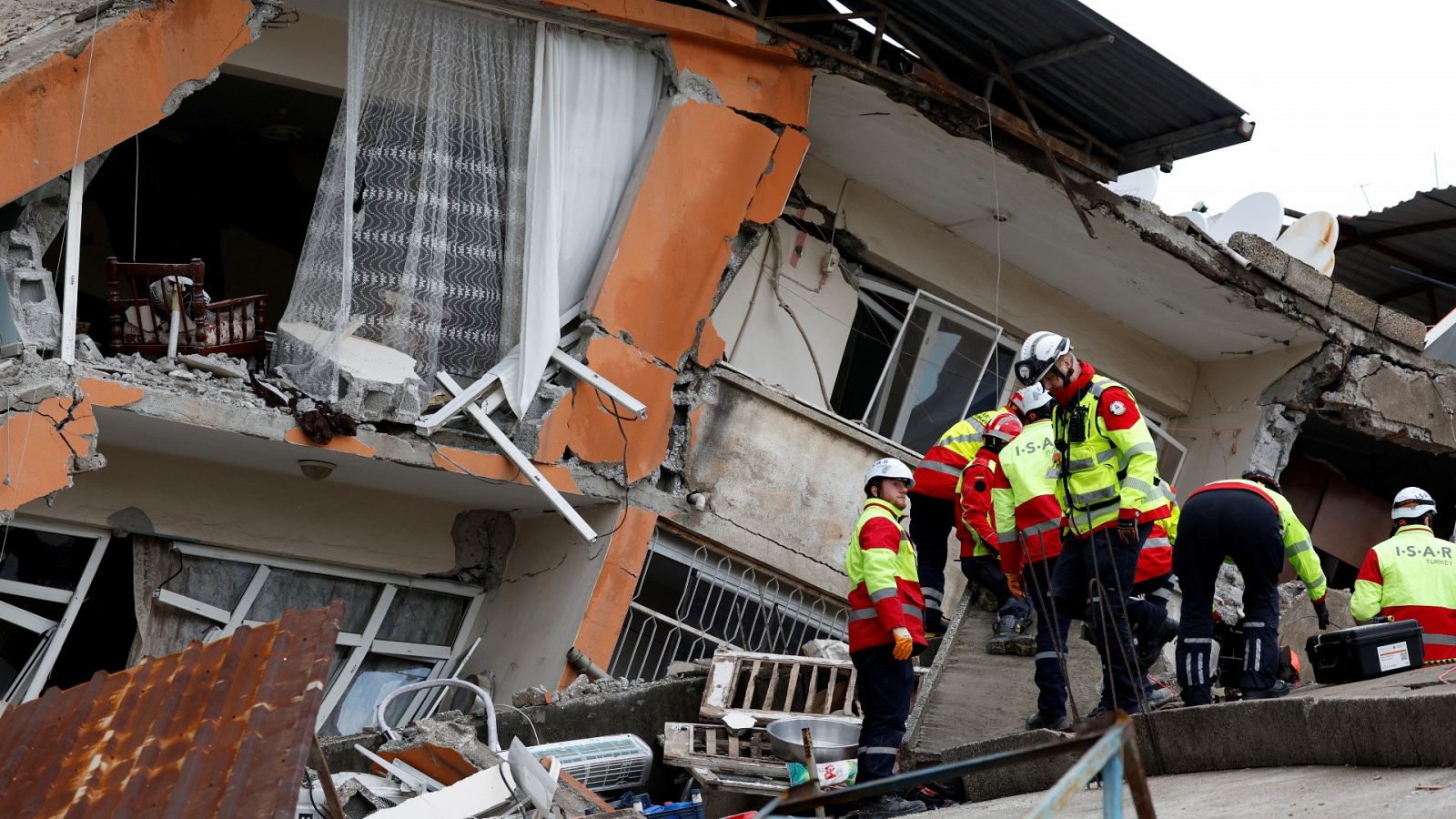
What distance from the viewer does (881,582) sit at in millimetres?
7117

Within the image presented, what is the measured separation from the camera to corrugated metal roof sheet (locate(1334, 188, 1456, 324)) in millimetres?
15406

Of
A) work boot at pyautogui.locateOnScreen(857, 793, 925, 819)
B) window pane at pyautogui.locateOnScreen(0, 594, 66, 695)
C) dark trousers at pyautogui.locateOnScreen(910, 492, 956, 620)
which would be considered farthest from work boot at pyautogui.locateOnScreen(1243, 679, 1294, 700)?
window pane at pyautogui.locateOnScreen(0, 594, 66, 695)

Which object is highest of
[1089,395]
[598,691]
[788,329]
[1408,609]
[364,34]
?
[364,34]

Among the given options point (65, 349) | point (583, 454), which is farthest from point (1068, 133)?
point (65, 349)

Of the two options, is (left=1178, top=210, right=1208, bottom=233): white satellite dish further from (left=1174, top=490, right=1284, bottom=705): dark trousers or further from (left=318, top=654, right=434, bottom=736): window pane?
(left=318, top=654, right=434, bottom=736): window pane

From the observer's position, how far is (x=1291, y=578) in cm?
1502

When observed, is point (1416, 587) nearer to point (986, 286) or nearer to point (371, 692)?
point (986, 286)

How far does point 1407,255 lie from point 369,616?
41.2ft

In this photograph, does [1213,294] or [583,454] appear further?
[1213,294]


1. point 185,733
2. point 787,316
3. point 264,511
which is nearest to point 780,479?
point 787,316

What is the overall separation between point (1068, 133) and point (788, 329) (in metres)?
2.89

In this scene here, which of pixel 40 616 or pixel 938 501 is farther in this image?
pixel 40 616

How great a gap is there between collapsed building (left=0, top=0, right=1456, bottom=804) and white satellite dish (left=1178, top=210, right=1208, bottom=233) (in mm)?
163

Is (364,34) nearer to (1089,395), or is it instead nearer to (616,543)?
(616,543)
